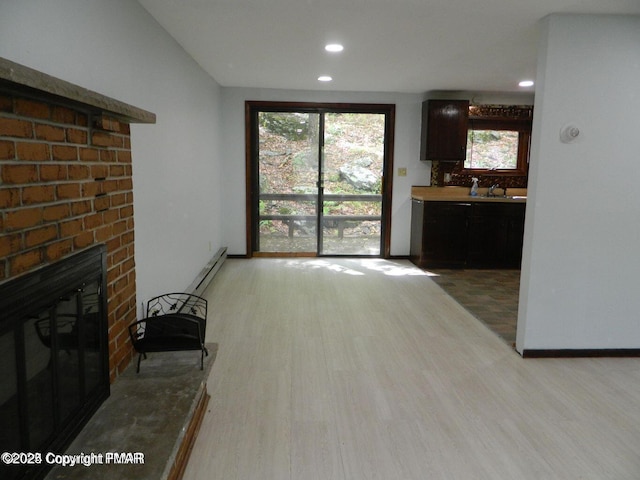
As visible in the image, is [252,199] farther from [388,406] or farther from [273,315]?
[388,406]

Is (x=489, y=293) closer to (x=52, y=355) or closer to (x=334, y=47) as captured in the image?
(x=334, y=47)

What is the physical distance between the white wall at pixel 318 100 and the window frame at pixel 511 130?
0.74 m

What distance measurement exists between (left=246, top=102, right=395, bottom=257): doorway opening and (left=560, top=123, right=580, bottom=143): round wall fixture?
348 centimetres

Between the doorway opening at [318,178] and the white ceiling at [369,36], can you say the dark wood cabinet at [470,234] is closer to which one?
the doorway opening at [318,178]

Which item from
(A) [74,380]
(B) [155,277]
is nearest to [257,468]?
(A) [74,380]

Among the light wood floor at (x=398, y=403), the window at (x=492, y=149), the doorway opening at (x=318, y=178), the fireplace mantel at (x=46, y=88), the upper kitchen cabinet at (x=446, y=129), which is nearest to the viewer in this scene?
the fireplace mantel at (x=46, y=88)

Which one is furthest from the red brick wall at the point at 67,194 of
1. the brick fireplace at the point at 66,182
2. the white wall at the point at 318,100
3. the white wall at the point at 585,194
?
the white wall at the point at 318,100

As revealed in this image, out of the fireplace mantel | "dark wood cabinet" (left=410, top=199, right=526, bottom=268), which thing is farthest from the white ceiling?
"dark wood cabinet" (left=410, top=199, right=526, bottom=268)

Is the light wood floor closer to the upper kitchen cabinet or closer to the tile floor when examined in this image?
the tile floor

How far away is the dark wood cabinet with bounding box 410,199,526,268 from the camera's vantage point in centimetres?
602

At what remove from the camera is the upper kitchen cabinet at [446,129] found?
20.0ft

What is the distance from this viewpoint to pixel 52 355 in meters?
1.61

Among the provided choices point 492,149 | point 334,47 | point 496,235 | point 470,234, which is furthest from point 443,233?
point 334,47

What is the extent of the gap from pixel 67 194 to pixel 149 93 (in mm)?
1590
